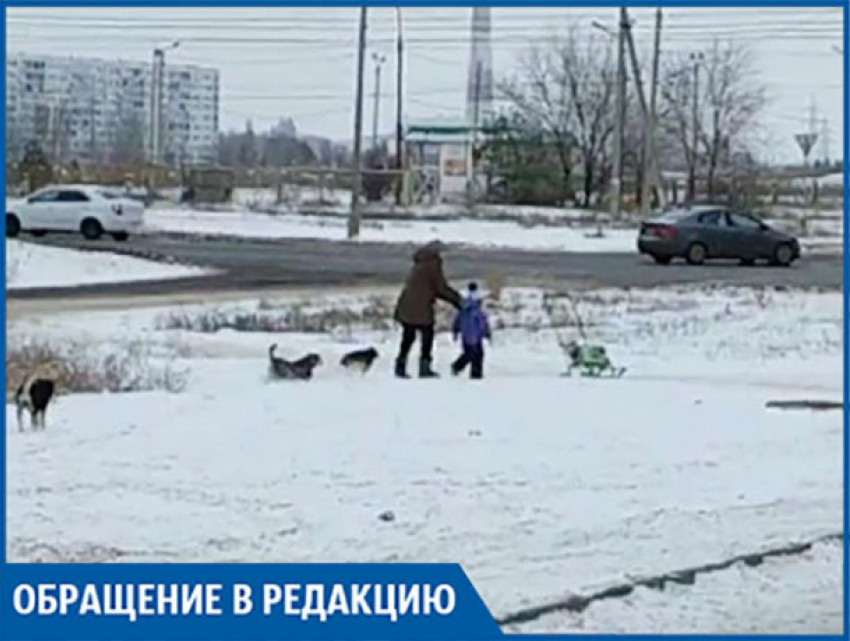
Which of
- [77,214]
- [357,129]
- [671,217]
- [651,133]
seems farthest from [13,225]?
[651,133]

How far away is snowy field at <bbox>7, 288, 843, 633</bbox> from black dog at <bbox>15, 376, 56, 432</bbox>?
0.43 ft

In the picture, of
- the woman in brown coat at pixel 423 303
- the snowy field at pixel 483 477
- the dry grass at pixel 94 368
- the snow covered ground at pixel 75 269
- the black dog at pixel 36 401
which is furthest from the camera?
the snow covered ground at pixel 75 269

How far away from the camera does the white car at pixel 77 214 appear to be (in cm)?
4694

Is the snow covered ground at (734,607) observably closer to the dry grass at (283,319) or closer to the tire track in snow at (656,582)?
the tire track in snow at (656,582)

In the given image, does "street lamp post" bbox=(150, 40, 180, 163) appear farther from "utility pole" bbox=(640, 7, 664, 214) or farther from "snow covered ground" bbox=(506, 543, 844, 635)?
"snow covered ground" bbox=(506, 543, 844, 635)

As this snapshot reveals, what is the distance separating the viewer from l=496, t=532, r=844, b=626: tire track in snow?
8281mm

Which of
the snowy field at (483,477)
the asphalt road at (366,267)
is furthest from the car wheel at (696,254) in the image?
the snowy field at (483,477)

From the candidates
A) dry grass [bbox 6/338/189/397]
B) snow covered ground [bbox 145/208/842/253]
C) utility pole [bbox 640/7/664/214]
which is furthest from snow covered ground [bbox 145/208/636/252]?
dry grass [bbox 6/338/189/397]

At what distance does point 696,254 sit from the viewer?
43.2m

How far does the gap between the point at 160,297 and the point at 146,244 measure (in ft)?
51.5

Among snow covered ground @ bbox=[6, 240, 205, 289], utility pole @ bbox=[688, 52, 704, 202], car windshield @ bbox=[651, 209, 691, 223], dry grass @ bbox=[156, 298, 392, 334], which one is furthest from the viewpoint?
utility pole @ bbox=[688, 52, 704, 202]

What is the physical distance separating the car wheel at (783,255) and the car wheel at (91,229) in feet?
49.7

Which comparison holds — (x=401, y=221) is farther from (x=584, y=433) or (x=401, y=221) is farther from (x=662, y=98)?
(x=584, y=433)

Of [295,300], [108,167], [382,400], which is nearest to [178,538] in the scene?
[382,400]
